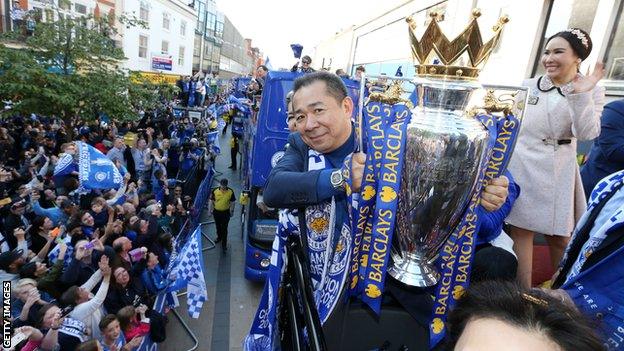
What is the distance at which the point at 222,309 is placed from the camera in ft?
21.2

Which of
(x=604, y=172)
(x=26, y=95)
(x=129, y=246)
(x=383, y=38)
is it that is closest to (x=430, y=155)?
(x=604, y=172)

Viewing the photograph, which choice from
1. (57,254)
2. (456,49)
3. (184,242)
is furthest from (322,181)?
(184,242)

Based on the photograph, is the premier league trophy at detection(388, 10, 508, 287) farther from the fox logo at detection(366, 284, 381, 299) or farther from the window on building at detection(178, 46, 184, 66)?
the window on building at detection(178, 46, 184, 66)

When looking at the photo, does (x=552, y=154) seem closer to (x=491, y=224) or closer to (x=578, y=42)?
(x=578, y=42)

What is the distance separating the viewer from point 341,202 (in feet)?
5.01

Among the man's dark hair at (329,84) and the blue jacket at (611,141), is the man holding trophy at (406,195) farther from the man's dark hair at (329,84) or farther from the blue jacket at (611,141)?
the blue jacket at (611,141)

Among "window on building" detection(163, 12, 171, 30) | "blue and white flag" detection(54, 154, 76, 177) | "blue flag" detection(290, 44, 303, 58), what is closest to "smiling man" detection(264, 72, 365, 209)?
"blue flag" detection(290, 44, 303, 58)

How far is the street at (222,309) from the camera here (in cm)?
561

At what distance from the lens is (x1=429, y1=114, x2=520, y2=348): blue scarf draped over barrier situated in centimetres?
129

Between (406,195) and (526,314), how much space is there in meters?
0.58

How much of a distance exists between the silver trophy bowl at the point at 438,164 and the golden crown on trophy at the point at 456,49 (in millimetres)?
36

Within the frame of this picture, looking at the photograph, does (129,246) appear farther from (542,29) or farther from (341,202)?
(542,29)

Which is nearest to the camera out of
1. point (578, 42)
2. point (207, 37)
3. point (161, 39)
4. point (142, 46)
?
point (578, 42)

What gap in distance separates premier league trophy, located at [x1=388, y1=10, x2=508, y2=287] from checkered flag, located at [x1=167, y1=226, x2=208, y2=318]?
157 inches
